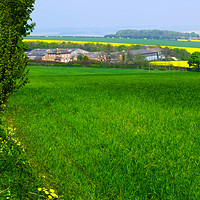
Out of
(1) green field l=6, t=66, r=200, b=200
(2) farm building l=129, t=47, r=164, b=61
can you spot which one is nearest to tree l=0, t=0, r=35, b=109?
(1) green field l=6, t=66, r=200, b=200

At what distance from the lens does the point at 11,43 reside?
31.1 feet

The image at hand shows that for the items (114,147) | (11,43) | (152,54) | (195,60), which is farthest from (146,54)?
(114,147)

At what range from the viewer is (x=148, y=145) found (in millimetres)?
8375

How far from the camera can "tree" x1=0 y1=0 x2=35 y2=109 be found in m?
9.21

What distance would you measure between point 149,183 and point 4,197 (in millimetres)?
2751

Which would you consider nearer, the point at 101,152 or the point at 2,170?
the point at 2,170

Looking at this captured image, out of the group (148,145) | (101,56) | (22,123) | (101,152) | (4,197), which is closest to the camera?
(4,197)

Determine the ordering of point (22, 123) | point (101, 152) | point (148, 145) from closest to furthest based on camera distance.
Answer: point (101, 152)
point (148, 145)
point (22, 123)

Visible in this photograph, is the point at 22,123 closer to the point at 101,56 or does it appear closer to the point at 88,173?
the point at 88,173

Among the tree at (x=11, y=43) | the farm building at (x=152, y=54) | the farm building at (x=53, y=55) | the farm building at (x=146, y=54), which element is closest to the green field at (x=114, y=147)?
the tree at (x=11, y=43)

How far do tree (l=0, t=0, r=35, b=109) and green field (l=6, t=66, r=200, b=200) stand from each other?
1630mm

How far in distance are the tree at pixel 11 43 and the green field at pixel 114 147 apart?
5.35ft

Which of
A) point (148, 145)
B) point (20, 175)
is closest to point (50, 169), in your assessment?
point (20, 175)

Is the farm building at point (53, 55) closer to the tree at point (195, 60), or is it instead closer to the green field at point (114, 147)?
the tree at point (195, 60)
